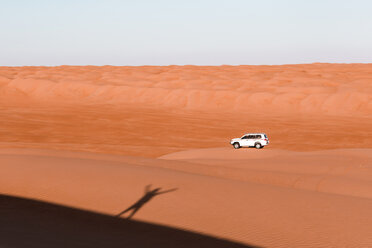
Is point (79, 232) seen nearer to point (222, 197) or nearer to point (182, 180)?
point (222, 197)

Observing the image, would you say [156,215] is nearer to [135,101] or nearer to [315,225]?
[315,225]

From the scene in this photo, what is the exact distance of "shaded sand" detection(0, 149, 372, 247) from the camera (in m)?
12.7

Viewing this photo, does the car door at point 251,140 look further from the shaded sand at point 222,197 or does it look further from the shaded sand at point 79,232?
the shaded sand at point 79,232

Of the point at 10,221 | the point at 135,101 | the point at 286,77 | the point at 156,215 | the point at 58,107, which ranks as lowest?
the point at 10,221

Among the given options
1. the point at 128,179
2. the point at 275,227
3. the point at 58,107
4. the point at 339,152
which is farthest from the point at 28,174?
the point at 58,107

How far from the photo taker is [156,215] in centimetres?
1407

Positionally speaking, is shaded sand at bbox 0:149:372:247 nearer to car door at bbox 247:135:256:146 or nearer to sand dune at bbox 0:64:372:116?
car door at bbox 247:135:256:146

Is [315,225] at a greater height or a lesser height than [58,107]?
lesser

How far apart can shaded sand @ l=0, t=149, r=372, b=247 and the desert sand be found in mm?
40

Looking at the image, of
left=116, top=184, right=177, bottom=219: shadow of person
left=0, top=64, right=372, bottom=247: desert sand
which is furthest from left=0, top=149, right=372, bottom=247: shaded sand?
left=116, top=184, right=177, bottom=219: shadow of person

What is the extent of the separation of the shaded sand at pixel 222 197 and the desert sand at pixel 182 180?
1.6 inches

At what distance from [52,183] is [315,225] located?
9300mm

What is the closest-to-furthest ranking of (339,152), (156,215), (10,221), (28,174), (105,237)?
(105,237) → (10,221) → (156,215) → (28,174) → (339,152)

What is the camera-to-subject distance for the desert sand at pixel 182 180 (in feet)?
40.4
